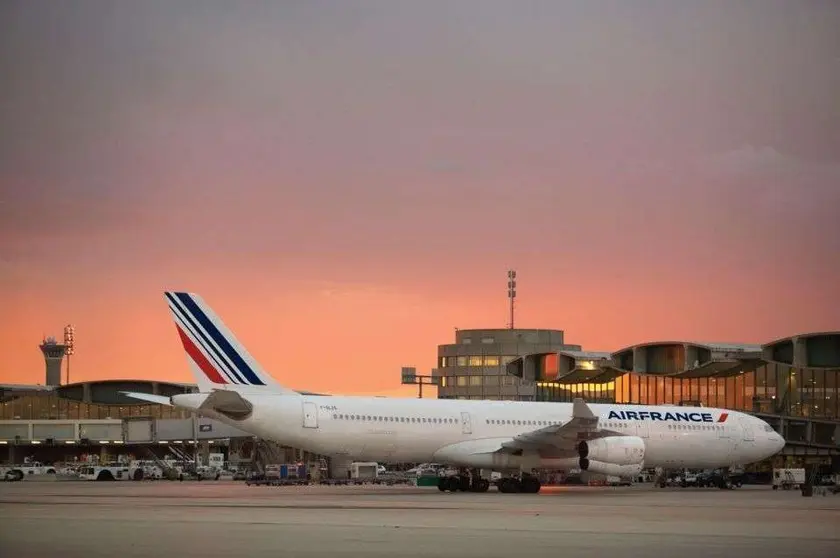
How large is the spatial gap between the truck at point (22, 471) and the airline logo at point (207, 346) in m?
29.9

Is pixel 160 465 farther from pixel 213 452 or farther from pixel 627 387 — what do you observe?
pixel 627 387

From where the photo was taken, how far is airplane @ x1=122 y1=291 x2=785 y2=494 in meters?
41.0

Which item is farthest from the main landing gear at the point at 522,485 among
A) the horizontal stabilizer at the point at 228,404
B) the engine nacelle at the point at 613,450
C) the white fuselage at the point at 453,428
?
the horizontal stabilizer at the point at 228,404

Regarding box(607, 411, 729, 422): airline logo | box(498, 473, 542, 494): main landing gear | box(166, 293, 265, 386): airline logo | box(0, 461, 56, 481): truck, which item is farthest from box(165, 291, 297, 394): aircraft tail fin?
box(0, 461, 56, 481): truck

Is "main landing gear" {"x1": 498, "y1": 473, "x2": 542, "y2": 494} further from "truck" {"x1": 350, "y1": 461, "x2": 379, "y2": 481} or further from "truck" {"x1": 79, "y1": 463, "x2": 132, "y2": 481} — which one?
"truck" {"x1": 79, "y1": 463, "x2": 132, "y2": 481}

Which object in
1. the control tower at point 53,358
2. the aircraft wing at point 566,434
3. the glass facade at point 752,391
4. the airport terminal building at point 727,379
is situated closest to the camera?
the aircraft wing at point 566,434

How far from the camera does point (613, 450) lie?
43125 mm

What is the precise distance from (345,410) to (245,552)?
24.5 metres

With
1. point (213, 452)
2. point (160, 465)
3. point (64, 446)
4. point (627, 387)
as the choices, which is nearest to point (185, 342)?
point (160, 465)

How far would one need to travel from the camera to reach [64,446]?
102 m

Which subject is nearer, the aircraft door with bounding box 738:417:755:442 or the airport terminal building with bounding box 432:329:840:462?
the aircraft door with bounding box 738:417:755:442

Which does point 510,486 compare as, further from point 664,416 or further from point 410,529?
point 410,529

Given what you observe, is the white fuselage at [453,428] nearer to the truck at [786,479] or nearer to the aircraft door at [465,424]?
the aircraft door at [465,424]

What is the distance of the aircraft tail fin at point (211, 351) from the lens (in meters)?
41.5
